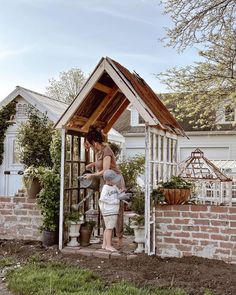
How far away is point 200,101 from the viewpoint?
14.5 m

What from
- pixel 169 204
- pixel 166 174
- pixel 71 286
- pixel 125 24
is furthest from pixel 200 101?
pixel 71 286

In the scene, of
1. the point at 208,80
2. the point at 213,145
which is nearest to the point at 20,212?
the point at 208,80

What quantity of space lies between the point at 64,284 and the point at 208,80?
35.3 feet

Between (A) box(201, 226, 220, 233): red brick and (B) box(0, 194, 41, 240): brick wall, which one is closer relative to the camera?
(A) box(201, 226, 220, 233): red brick

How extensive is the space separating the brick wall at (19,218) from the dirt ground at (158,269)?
0.67 meters

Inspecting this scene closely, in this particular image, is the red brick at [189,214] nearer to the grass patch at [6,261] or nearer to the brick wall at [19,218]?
the grass patch at [6,261]

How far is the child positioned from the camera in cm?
615

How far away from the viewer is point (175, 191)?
20.2 ft

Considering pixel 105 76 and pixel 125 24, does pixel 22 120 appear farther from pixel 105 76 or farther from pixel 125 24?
pixel 105 76

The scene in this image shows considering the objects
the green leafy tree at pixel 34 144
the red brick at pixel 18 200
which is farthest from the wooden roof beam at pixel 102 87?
the green leafy tree at pixel 34 144

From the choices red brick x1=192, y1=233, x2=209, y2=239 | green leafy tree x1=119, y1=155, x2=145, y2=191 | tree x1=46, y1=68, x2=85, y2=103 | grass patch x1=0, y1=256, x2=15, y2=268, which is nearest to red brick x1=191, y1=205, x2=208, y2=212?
red brick x1=192, y1=233, x2=209, y2=239

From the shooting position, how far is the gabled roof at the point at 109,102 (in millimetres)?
6113

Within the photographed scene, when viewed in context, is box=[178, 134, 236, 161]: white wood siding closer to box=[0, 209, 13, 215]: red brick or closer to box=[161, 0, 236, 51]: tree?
box=[161, 0, 236, 51]: tree

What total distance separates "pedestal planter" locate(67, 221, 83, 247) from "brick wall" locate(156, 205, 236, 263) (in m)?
1.27
